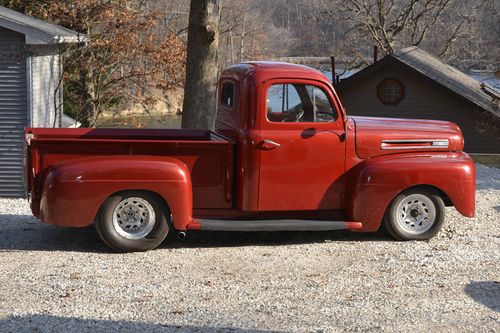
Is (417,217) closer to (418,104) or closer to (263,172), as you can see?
(263,172)

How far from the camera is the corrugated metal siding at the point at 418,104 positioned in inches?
1126

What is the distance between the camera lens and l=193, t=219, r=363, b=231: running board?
871 cm

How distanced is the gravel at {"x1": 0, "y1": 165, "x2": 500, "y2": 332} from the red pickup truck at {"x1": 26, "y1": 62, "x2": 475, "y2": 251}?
0.34 metres

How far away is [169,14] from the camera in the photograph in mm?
39688

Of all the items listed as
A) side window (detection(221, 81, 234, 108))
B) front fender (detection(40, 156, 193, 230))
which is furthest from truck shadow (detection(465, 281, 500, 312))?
side window (detection(221, 81, 234, 108))

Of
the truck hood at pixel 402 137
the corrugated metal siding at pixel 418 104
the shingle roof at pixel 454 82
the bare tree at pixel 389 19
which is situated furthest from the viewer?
the bare tree at pixel 389 19

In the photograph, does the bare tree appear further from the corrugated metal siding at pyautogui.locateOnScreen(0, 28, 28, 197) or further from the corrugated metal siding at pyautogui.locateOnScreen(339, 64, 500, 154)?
the corrugated metal siding at pyautogui.locateOnScreen(0, 28, 28, 197)

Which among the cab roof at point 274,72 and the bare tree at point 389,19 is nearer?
the cab roof at point 274,72

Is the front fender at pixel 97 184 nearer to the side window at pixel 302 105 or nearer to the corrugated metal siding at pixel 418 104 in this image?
the side window at pixel 302 105

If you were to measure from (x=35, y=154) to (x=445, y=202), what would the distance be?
15.5ft

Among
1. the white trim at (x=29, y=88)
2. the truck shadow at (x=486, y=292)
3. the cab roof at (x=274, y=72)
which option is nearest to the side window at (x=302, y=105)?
the cab roof at (x=274, y=72)

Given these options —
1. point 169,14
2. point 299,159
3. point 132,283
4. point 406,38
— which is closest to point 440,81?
point 169,14

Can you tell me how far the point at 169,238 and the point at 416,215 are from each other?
2.88 meters

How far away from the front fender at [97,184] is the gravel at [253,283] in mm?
483
